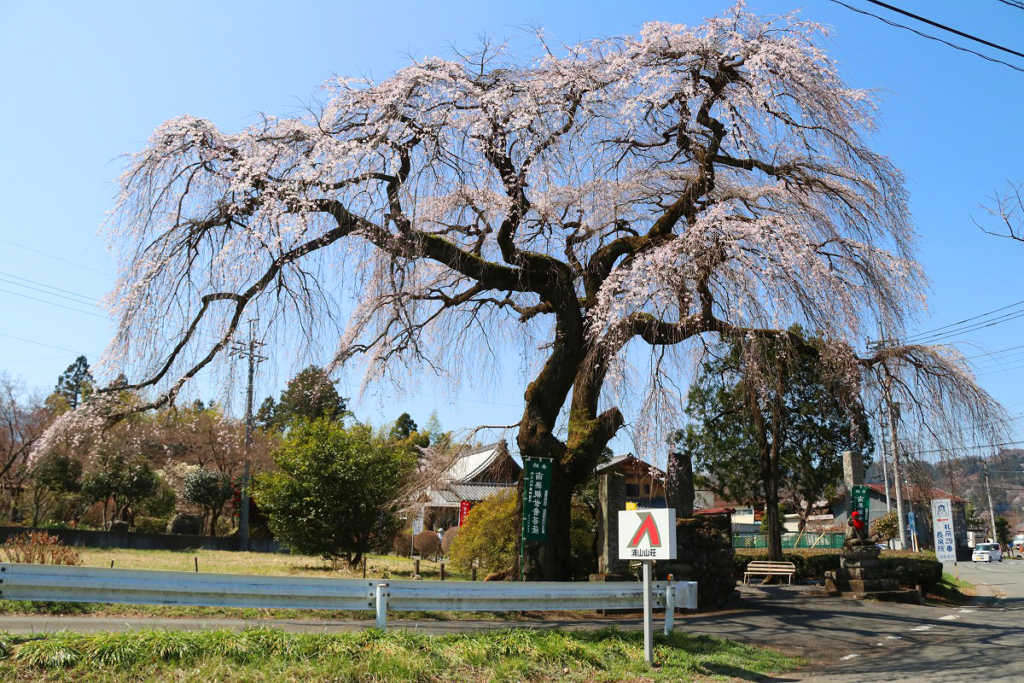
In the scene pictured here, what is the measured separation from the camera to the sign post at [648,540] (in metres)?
8.65

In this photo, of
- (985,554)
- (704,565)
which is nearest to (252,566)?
(704,565)

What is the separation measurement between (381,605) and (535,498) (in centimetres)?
580

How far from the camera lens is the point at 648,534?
29.4 feet

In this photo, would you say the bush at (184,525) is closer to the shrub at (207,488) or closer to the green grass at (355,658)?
the shrub at (207,488)

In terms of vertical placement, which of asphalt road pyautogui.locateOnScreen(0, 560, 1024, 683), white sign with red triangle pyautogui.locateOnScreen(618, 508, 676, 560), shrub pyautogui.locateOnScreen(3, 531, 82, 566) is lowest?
asphalt road pyautogui.locateOnScreen(0, 560, 1024, 683)

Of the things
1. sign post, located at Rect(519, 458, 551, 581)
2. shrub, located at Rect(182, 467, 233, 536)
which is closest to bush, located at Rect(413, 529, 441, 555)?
shrub, located at Rect(182, 467, 233, 536)

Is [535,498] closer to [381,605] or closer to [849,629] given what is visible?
[849,629]

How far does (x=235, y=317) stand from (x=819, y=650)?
9280 mm

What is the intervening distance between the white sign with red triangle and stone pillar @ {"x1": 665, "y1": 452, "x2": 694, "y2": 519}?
6435 mm

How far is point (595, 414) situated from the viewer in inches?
570

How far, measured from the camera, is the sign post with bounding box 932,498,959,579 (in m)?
24.8

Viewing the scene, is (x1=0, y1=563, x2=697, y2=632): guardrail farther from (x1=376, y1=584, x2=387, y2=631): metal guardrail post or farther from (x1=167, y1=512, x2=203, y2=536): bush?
(x1=167, y1=512, x2=203, y2=536): bush

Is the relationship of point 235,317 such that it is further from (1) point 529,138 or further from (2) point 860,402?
(2) point 860,402

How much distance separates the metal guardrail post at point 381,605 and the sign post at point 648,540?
2704 millimetres
